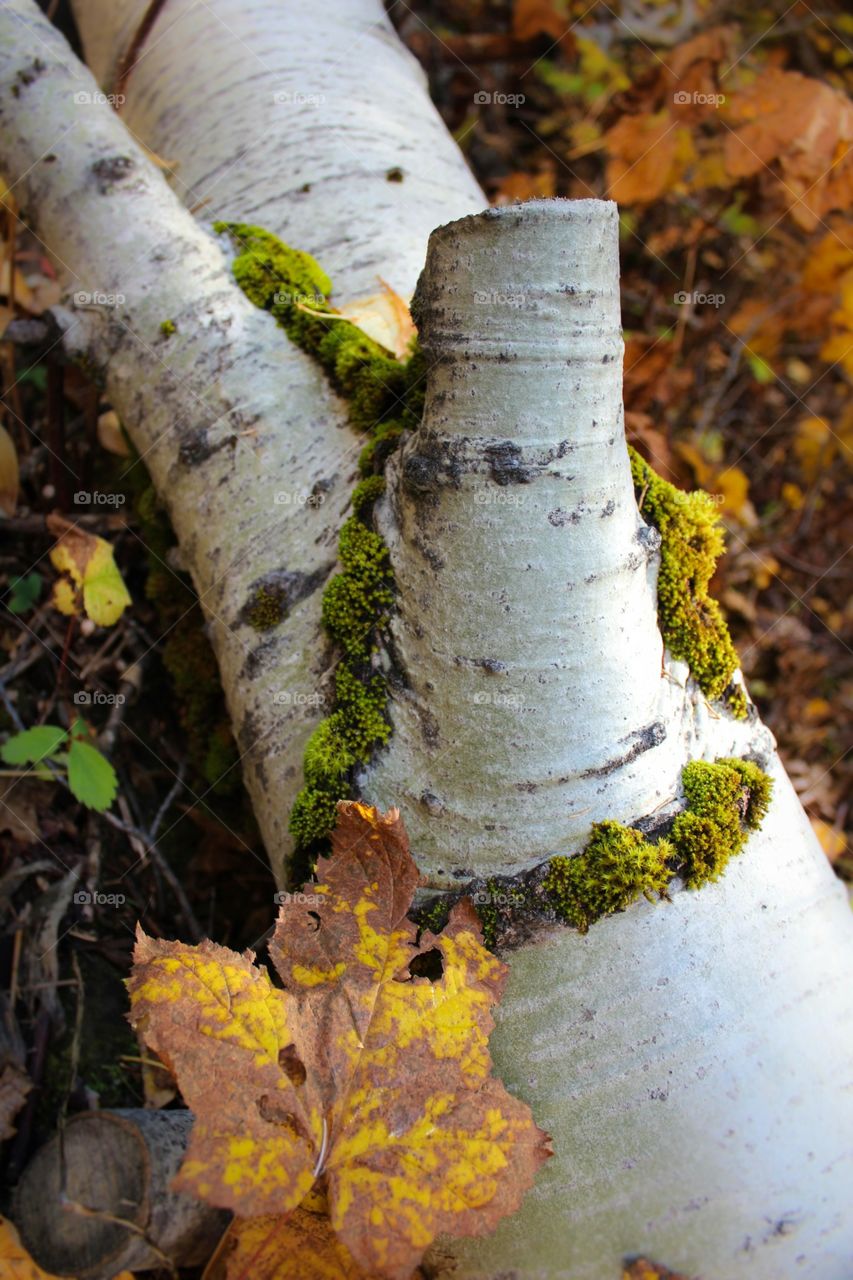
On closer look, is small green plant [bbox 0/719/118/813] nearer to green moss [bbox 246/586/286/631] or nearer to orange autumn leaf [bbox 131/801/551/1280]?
green moss [bbox 246/586/286/631]

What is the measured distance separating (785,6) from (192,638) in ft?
15.6

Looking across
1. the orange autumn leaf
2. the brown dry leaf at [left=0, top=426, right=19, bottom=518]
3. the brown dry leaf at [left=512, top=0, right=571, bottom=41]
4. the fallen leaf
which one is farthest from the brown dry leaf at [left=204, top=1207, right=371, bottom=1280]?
the brown dry leaf at [left=512, top=0, right=571, bottom=41]

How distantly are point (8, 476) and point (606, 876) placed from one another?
1985 mm

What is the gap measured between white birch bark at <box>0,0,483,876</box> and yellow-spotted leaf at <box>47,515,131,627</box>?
0.30m

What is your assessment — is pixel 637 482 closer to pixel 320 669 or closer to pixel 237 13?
pixel 320 669

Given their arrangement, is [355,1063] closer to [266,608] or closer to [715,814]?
[715,814]

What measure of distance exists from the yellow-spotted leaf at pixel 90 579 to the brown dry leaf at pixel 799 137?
2738mm

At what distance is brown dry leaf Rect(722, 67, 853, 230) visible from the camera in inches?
118

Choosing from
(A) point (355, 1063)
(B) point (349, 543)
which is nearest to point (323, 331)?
(B) point (349, 543)

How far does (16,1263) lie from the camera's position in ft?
5.14

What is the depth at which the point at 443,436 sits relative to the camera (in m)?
1.33

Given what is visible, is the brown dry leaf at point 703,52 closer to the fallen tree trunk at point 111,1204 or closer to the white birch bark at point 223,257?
the white birch bark at point 223,257

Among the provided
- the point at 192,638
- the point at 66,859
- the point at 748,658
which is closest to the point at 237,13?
the point at 192,638

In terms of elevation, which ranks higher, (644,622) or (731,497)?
(644,622)
